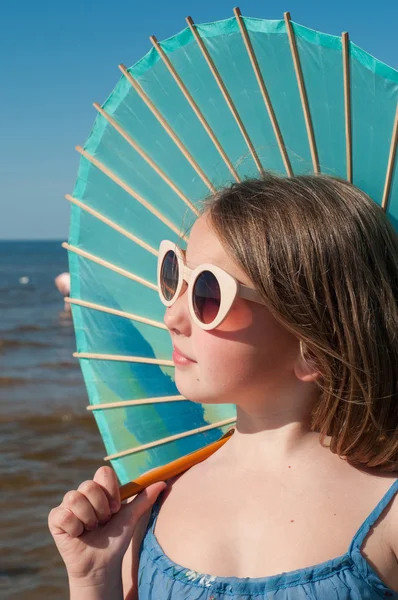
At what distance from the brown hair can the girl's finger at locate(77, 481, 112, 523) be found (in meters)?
0.52

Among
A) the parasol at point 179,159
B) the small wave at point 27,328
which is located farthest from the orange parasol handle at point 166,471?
the small wave at point 27,328

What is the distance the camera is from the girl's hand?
5.72ft

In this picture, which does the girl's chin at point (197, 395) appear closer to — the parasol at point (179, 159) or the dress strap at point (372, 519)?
the parasol at point (179, 159)

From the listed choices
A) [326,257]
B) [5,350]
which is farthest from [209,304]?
[5,350]

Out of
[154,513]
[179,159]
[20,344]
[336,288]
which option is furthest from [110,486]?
[20,344]

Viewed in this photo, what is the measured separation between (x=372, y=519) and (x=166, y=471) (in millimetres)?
543

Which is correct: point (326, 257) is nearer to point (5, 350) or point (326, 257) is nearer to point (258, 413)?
point (258, 413)

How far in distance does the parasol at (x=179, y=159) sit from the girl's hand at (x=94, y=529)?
0.10m

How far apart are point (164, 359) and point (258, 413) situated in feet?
1.95

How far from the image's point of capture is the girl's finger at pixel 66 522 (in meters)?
1.73

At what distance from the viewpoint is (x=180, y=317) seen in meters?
1.77

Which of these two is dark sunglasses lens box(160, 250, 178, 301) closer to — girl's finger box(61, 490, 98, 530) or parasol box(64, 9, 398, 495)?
parasol box(64, 9, 398, 495)

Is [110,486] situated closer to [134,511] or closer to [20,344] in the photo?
[134,511]

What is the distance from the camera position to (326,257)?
66.0 inches
